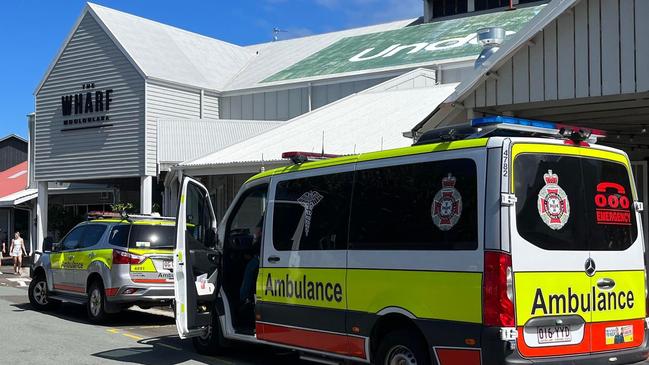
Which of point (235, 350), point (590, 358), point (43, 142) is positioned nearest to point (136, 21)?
point (43, 142)

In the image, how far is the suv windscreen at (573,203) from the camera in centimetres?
594

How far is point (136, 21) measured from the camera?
28062mm

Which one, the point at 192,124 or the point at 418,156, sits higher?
the point at 192,124

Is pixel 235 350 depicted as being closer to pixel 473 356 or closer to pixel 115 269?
pixel 115 269

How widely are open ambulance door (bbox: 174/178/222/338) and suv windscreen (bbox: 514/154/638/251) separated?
4.27 m

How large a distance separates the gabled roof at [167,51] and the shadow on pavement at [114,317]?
11.5m

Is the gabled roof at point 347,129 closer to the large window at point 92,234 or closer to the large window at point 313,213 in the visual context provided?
the large window at point 92,234

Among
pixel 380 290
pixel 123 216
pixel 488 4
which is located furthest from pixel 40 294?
pixel 488 4

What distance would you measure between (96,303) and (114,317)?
44.9 inches

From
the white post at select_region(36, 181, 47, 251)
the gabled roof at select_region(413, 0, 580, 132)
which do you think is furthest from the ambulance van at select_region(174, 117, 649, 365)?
the white post at select_region(36, 181, 47, 251)

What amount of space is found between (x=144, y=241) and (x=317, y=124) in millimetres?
7543

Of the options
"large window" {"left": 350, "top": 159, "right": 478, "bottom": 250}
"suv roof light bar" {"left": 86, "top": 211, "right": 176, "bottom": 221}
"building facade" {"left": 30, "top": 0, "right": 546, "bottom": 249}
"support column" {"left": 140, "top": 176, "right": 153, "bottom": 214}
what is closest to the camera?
"large window" {"left": 350, "top": 159, "right": 478, "bottom": 250}

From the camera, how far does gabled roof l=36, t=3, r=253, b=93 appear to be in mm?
25616

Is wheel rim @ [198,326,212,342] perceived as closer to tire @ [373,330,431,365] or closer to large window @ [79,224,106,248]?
tire @ [373,330,431,365]
